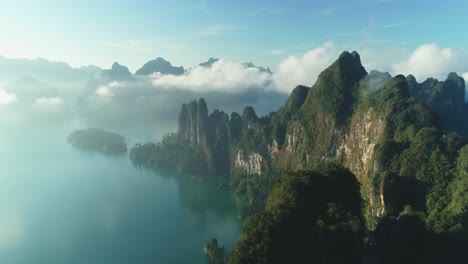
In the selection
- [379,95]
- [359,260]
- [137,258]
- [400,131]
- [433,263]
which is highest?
[379,95]

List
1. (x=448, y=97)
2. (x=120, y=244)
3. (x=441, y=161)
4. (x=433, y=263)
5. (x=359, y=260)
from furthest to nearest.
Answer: (x=448, y=97), (x=120, y=244), (x=441, y=161), (x=433, y=263), (x=359, y=260)

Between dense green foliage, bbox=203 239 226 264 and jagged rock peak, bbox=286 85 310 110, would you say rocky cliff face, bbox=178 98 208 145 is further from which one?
dense green foliage, bbox=203 239 226 264

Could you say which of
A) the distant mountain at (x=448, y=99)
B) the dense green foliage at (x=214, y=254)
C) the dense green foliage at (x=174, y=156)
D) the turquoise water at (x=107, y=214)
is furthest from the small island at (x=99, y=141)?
the distant mountain at (x=448, y=99)

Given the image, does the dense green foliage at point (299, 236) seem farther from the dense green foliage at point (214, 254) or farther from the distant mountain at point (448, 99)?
the distant mountain at point (448, 99)

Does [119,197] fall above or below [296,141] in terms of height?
below

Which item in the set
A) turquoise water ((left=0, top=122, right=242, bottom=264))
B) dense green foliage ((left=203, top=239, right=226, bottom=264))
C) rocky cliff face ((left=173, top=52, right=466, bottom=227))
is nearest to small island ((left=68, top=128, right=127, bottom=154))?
turquoise water ((left=0, top=122, right=242, bottom=264))

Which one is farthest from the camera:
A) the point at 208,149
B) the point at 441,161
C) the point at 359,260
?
the point at 208,149

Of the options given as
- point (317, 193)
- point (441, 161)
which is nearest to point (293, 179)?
point (317, 193)

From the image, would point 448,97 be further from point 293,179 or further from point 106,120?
point 106,120
